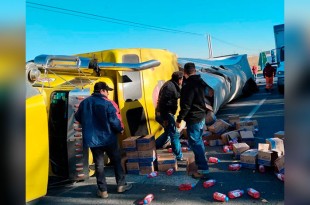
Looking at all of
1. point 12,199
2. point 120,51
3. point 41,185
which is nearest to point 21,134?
point 12,199

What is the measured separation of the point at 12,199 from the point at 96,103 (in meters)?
2.94

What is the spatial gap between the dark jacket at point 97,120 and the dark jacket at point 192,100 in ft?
4.02

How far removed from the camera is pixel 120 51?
662 cm

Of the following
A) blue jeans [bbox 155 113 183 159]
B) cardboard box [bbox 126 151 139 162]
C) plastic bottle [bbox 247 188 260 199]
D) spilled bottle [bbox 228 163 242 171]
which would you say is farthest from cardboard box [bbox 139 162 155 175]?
Result: plastic bottle [bbox 247 188 260 199]

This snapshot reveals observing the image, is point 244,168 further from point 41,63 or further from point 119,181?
point 41,63

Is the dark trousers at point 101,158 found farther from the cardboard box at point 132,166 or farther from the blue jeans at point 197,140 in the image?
the blue jeans at point 197,140

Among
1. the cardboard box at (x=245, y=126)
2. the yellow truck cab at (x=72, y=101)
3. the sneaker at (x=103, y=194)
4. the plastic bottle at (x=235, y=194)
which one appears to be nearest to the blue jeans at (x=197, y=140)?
the plastic bottle at (x=235, y=194)

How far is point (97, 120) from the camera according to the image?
461 centimetres

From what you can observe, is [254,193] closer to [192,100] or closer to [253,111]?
[192,100]

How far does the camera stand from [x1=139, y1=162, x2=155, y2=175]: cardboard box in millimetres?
5668

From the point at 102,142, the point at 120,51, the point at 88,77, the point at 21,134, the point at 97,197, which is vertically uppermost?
the point at 120,51

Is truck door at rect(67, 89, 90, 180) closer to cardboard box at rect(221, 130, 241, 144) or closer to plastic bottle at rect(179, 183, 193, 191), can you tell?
plastic bottle at rect(179, 183, 193, 191)

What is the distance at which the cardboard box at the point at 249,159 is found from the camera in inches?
214

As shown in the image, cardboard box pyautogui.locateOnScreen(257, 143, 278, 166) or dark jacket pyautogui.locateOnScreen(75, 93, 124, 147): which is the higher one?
dark jacket pyautogui.locateOnScreen(75, 93, 124, 147)
